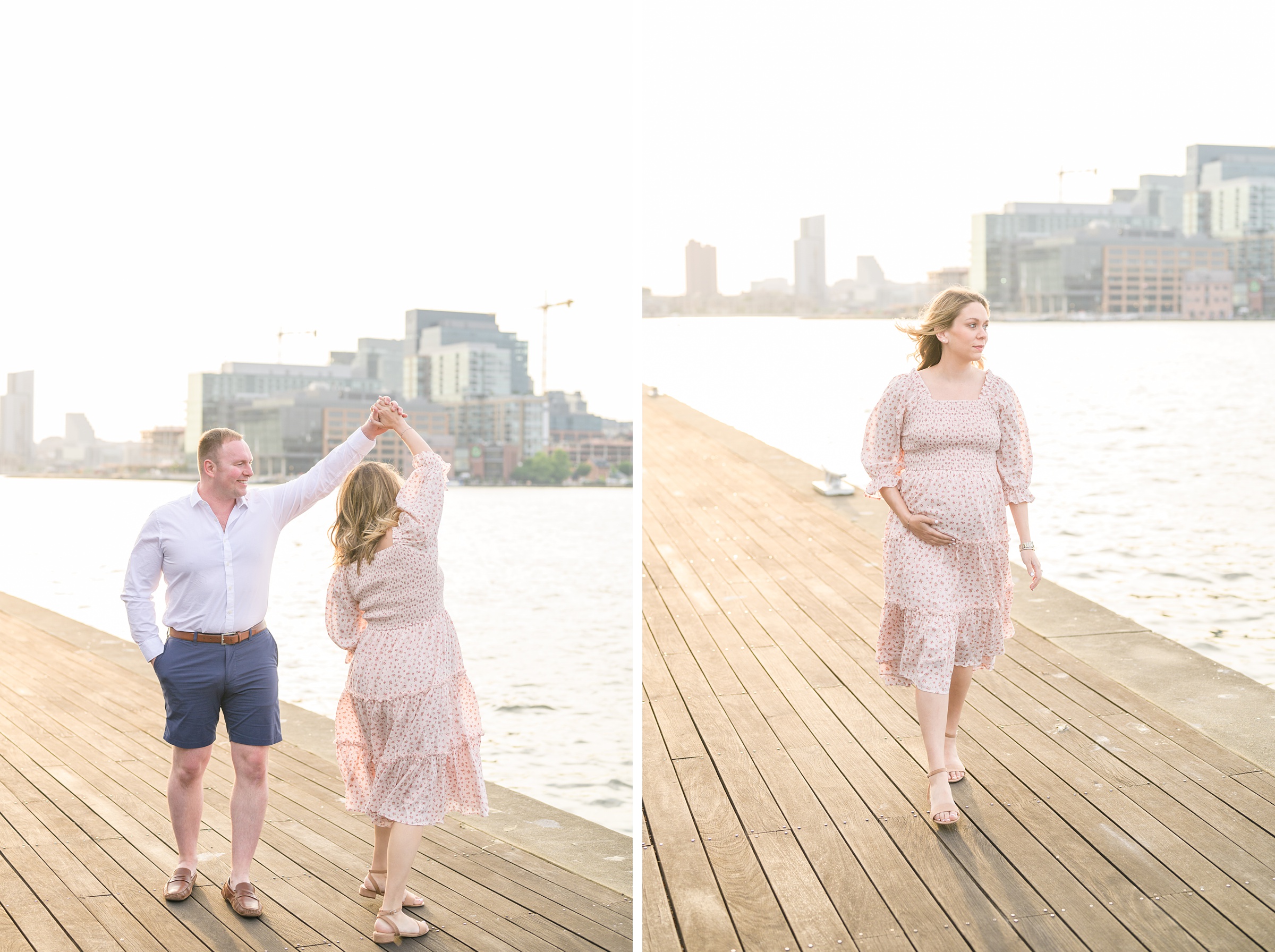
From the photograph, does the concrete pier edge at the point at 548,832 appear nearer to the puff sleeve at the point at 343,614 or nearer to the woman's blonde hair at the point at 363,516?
the puff sleeve at the point at 343,614

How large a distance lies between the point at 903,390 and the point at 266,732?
6.20 ft

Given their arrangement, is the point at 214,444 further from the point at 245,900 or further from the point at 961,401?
the point at 961,401

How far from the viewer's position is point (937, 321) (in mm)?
3191

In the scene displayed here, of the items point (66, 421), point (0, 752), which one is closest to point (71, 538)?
point (66, 421)

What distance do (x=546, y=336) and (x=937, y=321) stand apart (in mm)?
96027

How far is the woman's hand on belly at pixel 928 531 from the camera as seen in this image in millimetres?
3186

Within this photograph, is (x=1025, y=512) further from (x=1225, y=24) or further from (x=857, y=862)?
(x=1225, y=24)

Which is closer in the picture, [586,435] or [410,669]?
[410,669]

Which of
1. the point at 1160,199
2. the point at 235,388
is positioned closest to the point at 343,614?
the point at 235,388

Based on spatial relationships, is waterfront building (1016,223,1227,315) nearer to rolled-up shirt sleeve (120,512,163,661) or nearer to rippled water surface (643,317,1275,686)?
rippled water surface (643,317,1275,686)

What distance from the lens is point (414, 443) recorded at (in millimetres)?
2855

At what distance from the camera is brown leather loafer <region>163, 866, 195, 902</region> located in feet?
9.86

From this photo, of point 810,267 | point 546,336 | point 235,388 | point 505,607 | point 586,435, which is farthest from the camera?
point 546,336

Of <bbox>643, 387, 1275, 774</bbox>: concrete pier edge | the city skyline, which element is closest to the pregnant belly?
<bbox>643, 387, 1275, 774</bbox>: concrete pier edge
